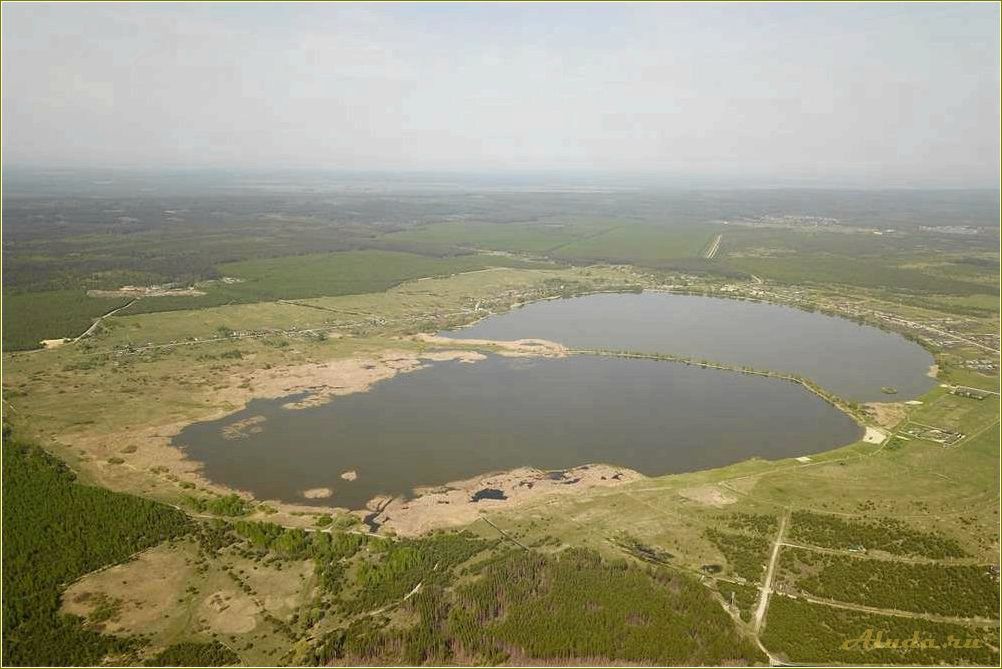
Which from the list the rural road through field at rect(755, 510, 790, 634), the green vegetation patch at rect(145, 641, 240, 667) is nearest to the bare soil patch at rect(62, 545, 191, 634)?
the green vegetation patch at rect(145, 641, 240, 667)

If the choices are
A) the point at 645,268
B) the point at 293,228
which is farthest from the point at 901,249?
the point at 293,228

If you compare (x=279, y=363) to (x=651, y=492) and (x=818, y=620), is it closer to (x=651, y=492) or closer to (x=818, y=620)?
(x=651, y=492)

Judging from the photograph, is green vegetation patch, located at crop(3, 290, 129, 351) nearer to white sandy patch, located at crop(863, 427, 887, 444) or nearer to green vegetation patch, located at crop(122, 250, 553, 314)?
green vegetation patch, located at crop(122, 250, 553, 314)

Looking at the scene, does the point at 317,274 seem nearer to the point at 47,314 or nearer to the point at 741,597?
the point at 47,314

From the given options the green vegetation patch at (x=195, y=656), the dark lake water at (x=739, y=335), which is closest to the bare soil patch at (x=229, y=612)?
the green vegetation patch at (x=195, y=656)

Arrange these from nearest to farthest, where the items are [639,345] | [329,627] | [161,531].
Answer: [329,627], [161,531], [639,345]

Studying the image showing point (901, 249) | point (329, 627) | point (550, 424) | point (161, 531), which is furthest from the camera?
point (901, 249)

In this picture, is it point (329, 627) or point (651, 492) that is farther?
point (651, 492)

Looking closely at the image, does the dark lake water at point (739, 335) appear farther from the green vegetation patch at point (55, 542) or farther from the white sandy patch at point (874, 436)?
the green vegetation patch at point (55, 542)
